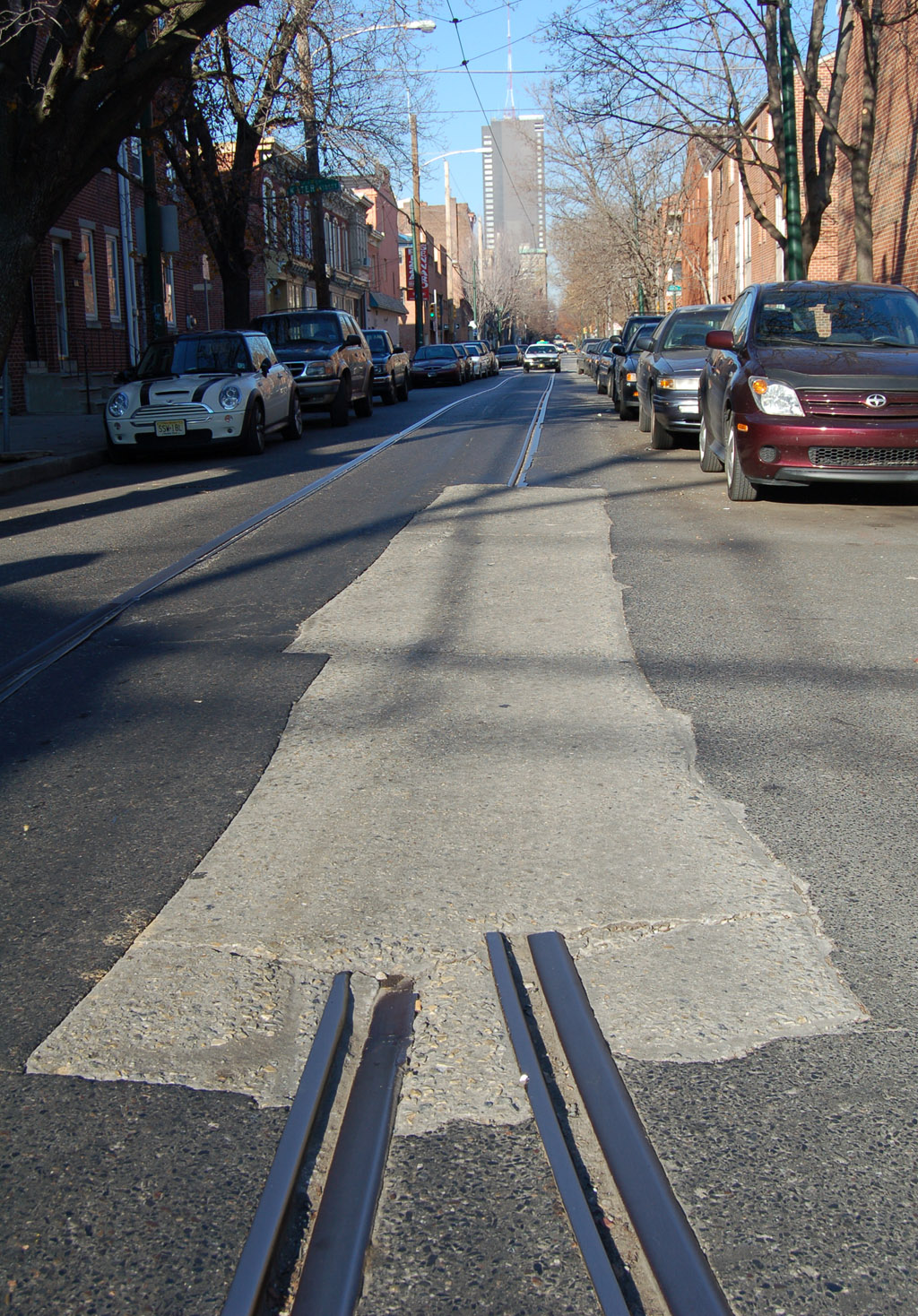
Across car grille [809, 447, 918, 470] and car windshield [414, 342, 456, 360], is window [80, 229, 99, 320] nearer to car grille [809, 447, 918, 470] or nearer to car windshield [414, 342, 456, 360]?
car windshield [414, 342, 456, 360]

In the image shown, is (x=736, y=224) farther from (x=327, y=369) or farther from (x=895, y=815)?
(x=895, y=815)

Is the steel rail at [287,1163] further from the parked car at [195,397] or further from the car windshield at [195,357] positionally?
the car windshield at [195,357]

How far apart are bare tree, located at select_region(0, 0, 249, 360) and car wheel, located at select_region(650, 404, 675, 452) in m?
6.44

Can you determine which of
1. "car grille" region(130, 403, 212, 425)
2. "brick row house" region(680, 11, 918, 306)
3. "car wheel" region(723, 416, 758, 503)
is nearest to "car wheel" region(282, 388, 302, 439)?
"car grille" region(130, 403, 212, 425)

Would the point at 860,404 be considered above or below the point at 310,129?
below

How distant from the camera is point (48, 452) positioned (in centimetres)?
1495

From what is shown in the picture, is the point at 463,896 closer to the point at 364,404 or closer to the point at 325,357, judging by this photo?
the point at 325,357

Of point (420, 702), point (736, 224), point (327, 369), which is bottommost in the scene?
point (420, 702)

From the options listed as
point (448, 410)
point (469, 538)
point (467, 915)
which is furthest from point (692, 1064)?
point (448, 410)

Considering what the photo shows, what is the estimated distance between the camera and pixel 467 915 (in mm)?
3299

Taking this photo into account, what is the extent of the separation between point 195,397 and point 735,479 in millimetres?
7070

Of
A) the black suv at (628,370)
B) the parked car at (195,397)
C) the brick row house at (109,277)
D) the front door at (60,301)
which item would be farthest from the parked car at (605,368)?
the front door at (60,301)

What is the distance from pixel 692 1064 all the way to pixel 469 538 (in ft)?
21.8

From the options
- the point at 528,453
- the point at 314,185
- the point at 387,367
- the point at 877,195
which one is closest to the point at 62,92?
the point at 528,453
